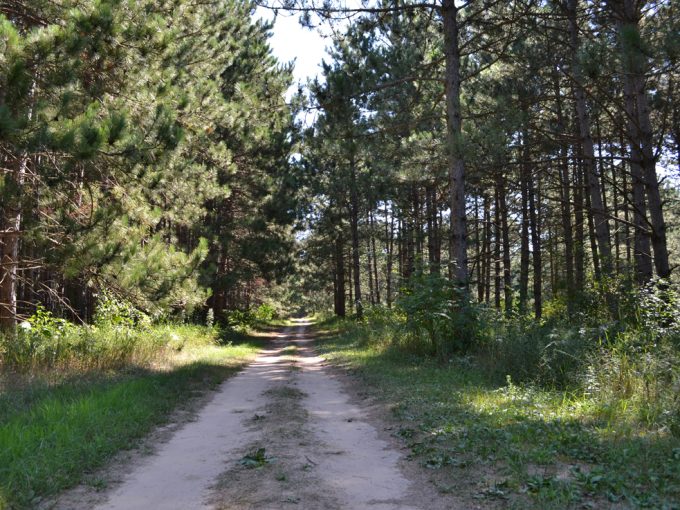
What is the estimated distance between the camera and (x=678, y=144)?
18.9 m

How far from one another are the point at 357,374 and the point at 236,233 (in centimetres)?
1439

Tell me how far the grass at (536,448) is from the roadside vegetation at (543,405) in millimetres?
15

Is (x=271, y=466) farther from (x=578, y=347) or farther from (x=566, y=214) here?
(x=566, y=214)

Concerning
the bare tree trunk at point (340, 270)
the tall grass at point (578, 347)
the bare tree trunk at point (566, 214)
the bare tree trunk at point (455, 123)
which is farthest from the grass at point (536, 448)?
the bare tree trunk at point (340, 270)

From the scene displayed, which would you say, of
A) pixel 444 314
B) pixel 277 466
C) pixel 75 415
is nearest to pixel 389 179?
pixel 444 314

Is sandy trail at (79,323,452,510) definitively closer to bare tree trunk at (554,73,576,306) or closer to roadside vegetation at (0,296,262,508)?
roadside vegetation at (0,296,262,508)

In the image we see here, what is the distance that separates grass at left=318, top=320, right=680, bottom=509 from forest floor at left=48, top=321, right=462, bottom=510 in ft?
1.17

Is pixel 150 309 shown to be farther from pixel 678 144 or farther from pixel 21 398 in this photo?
pixel 678 144

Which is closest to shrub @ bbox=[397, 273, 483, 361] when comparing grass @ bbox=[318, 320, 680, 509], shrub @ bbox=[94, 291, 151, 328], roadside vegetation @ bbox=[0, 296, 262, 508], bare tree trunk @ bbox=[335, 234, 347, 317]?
grass @ bbox=[318, 320, 680, 509]

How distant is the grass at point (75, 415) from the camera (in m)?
4.63

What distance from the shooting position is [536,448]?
5.11 m

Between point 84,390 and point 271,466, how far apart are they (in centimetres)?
447

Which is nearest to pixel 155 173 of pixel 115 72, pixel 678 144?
pixel 115 72

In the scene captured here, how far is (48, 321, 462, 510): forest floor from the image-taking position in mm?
4285
